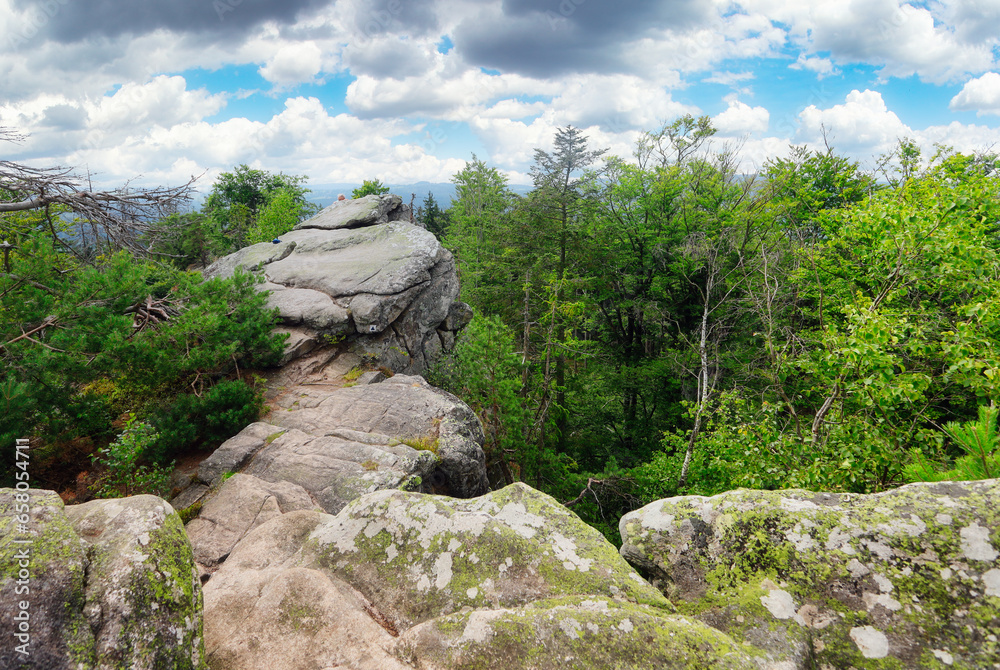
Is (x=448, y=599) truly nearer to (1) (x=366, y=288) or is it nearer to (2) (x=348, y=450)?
(2) (x=348, y=450)

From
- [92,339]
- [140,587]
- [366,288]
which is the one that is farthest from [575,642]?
[366,288]

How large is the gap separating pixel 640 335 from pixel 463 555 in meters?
22.1

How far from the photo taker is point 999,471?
141 inches

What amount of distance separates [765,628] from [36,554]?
4.60 meters

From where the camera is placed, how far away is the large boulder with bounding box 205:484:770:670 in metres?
2.97

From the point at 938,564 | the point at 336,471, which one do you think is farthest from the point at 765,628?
the point at 336,471

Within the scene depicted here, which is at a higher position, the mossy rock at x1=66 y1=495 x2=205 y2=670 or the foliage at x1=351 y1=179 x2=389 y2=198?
the foliage at x1=351 y1=179 x2=389 y2=198

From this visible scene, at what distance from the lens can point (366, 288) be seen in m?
15.7

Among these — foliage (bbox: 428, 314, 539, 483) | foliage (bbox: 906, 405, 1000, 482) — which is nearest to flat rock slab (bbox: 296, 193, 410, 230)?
foliage (bbox: 428, 314, 539, 483)

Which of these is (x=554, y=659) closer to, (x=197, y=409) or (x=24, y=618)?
(x=24, y=618)

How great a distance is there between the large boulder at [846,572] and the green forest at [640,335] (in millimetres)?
1052

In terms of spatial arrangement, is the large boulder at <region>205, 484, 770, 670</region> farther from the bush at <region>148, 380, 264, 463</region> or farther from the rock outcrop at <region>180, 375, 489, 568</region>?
the bush at <region>148, 380, 264, 463</region>

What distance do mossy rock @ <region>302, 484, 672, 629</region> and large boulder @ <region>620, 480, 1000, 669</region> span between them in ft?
1.55

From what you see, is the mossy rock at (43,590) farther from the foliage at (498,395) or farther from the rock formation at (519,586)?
the foliage at (498,395)
